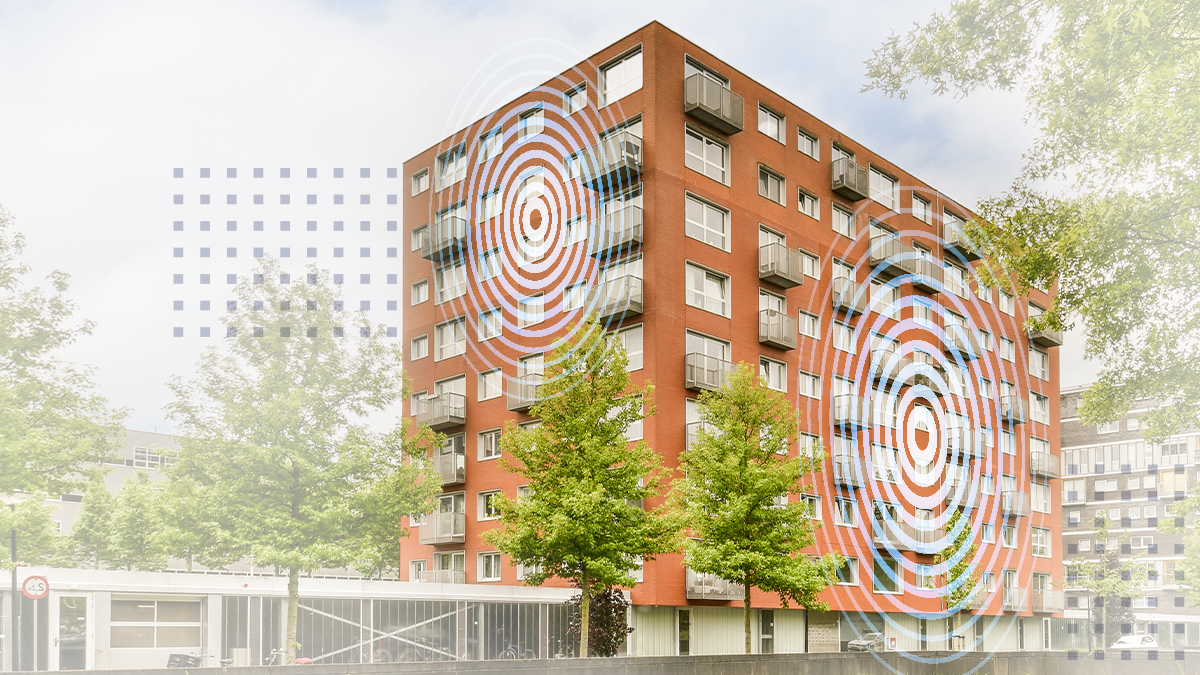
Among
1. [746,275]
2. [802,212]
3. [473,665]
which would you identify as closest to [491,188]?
[746,275]

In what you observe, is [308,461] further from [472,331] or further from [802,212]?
[802,212]

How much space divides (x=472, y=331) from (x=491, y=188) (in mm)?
7339

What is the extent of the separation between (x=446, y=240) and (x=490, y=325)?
15.3 ft

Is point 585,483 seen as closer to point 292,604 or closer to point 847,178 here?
point 292,604

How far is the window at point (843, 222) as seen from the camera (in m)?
51.6

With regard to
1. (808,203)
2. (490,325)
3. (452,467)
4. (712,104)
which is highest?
(712,104)

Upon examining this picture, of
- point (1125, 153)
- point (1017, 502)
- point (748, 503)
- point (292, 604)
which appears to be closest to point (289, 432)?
point (292, 604)

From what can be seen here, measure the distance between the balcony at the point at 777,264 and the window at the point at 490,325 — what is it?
11555 millimetres

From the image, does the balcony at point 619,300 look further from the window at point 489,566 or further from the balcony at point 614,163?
the window at point 489,566

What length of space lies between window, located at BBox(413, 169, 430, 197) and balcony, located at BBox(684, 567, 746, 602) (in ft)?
78.9

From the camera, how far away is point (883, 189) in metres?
55.5

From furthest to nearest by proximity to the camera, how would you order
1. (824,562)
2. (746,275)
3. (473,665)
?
(746,275) < (824,562) < (473,665)

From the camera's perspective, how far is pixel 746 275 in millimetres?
45281

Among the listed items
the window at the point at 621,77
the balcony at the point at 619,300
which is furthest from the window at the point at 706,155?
the balcony at the point at 619,300
